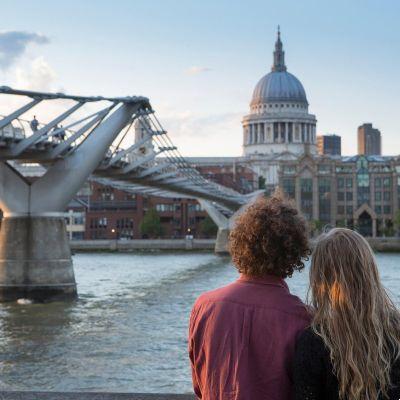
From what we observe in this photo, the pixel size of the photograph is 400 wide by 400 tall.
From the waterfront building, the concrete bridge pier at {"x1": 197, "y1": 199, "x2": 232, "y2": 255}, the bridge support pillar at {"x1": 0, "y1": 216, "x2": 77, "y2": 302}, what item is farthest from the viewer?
the waterfront building

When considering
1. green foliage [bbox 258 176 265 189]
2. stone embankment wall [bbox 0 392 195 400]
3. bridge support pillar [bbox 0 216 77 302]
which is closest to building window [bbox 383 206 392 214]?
green foliage [bbox 258 176 265 189]

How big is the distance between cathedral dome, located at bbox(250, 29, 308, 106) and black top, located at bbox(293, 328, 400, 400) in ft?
557

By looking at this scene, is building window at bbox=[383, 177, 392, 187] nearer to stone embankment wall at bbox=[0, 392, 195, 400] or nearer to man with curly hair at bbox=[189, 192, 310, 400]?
stone embankment wall at bbox=[0, 392, 195, 400]

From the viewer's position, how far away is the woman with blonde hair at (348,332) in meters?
3.38

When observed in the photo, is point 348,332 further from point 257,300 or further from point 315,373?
point 257,300

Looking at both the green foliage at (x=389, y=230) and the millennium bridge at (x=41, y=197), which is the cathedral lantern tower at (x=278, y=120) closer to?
the green foliage at (x=389, y=230)

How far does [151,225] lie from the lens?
108 m

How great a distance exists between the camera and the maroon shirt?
359cm

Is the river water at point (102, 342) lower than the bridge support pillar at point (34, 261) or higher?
lower

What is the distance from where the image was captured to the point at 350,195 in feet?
395

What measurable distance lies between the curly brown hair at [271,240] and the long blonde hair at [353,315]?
20 cm

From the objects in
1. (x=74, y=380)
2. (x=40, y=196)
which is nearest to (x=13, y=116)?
(x=40, y=196)

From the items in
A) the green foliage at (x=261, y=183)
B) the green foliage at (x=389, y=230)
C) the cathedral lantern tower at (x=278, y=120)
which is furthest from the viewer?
the cathedral lantern tower at (x=278, y=120)

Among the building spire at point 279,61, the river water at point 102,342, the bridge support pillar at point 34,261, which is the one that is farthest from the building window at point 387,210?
the bridge support pillar at point 34,261
